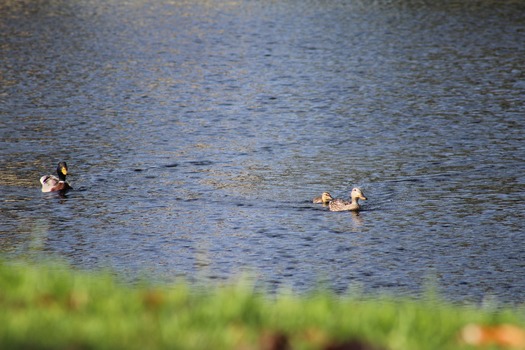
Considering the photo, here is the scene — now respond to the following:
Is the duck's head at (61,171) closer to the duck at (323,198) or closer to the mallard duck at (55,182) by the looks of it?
the mallard duck at (55,182)

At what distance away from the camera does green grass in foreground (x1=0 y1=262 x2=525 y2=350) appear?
17.7 ft

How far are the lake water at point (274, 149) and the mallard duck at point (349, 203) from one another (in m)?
0.19

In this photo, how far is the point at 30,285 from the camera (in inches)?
266

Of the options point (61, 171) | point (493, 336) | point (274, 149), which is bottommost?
point (493, 336)

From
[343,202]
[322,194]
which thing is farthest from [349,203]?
[322,194]

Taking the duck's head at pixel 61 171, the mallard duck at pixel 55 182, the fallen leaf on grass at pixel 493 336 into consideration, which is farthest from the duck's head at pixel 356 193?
the fallen leaf on grass at pixel 493 336

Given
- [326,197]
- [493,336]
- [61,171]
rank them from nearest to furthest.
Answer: [493,336], [326,197], [61,171]

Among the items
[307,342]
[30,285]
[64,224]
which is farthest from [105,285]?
[64,224]

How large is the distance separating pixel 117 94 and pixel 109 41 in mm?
9324

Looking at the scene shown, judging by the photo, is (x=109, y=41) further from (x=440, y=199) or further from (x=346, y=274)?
(x=346, y=274)

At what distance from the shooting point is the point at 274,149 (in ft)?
73.9

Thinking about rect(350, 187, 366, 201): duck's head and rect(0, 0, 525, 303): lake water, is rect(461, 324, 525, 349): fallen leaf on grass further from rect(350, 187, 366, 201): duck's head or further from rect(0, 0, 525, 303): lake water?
rect(350, 187, 366, 201): duck's head

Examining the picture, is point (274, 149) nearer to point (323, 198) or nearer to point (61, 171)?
point (323, 198)

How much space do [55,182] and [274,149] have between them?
5668 mm
